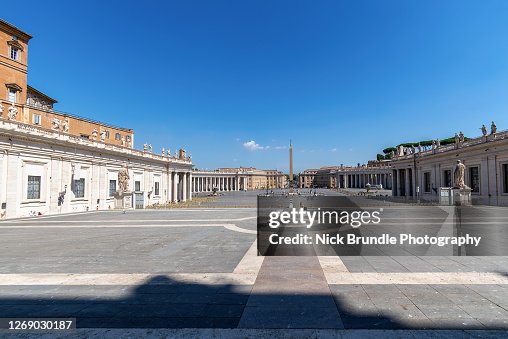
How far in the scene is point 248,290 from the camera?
667 cm

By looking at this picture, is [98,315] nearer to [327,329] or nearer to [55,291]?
[55,291]

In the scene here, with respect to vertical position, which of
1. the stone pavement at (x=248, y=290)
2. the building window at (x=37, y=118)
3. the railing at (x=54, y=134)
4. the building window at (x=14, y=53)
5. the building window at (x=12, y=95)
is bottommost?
the stone pavement at (x=248, y=290)

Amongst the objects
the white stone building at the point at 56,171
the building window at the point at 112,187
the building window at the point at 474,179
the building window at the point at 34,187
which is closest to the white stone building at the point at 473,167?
the building window at the point at 474,179

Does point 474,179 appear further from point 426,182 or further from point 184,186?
point 184,186

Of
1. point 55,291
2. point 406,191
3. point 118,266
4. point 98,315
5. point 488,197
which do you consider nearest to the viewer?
point 98,315

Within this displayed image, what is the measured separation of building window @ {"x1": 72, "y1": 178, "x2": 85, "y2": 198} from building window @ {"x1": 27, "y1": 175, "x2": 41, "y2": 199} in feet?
13.4

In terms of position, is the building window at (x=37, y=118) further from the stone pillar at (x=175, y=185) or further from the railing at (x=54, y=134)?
the stone pillar at (x=175, y=185)

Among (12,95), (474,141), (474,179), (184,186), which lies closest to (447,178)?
(474,179)

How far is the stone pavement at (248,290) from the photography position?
16.9ft

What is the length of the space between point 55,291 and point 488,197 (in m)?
44.2

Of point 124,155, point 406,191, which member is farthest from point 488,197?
point 124,155

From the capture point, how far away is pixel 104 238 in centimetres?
1384

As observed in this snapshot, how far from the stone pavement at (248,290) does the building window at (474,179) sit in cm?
3646

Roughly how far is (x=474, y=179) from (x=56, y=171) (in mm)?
52561
